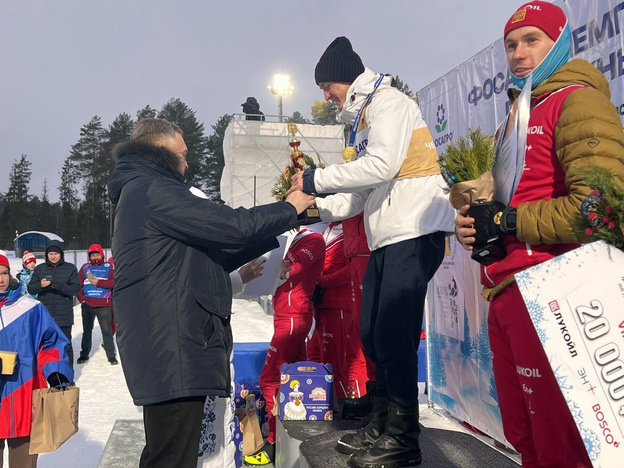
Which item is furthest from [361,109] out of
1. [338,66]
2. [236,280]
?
[236,280]

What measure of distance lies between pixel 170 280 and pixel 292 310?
240 cm

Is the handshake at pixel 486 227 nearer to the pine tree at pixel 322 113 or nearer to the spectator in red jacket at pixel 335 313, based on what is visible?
the spectator in red jacket at pixel 335 313

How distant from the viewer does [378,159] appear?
250 cm

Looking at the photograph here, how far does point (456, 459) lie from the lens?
8.96 ft

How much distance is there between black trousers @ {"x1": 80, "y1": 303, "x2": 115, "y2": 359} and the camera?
28.9 feet

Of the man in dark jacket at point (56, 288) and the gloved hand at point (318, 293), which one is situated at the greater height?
the man in dark jacket at point (56, 288)

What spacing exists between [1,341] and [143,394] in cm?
173

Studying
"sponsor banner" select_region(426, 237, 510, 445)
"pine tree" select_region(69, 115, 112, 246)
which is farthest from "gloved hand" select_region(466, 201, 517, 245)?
"pine tree" select_region(69, 115, 112, 246)

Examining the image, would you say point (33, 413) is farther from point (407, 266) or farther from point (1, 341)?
point (407, 266)

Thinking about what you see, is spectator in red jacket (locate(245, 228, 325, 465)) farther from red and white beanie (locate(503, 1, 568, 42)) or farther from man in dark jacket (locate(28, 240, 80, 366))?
man in dark jacket (locate(28, 240, 80, 366))

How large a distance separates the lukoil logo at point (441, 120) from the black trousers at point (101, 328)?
21.1 ft

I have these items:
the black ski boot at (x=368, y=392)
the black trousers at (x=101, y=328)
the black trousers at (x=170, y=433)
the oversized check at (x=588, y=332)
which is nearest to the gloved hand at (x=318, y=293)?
the black ski boot at (x=368, y=392)

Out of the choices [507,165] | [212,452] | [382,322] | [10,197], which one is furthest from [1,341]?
[10,197]

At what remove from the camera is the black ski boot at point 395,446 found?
97.0 inches
